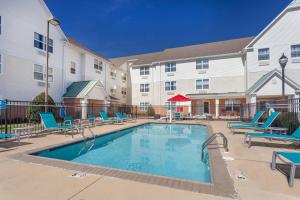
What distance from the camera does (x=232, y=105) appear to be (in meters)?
26.6

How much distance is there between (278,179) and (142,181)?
3.15 m

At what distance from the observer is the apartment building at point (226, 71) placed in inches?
854

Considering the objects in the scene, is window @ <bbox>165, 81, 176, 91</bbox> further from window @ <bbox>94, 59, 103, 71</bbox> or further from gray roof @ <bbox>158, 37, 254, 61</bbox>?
window @ <bbox>94, 59, 103, 71</bbox>

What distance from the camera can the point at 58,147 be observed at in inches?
305

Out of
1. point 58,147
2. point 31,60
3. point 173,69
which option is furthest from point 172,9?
point 58,147

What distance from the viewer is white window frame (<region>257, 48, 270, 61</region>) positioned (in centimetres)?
2294

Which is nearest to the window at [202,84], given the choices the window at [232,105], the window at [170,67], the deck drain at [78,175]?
the window at [232,105]

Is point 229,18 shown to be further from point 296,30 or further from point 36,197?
point 36,197

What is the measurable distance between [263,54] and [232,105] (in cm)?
773

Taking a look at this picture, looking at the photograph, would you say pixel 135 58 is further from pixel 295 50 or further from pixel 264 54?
pixel 295 50

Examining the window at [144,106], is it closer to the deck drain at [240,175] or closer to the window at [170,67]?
the window at [170,67]

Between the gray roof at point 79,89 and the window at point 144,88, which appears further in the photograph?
the window at point 144,88

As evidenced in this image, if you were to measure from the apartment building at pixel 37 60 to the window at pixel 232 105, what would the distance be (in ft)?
57.3

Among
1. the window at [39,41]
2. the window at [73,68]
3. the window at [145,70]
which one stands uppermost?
the window at [39,41]
